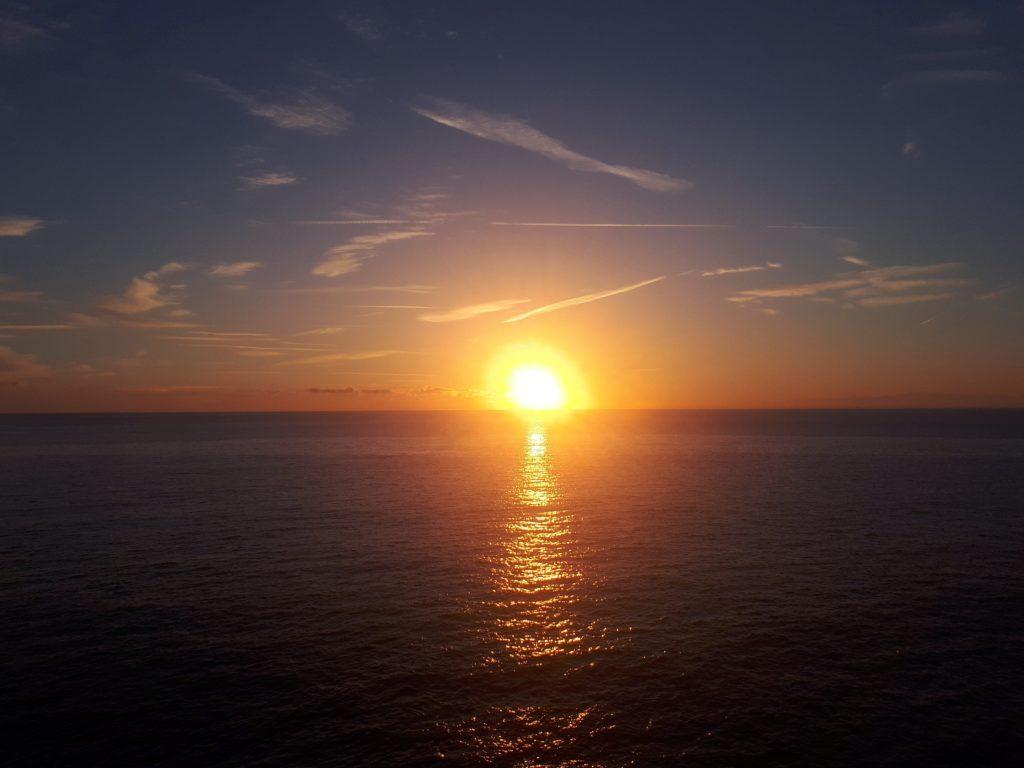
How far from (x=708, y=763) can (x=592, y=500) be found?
65.7m

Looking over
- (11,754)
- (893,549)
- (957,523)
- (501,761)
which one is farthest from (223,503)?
(957,523)

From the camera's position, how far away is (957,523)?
7106 cm

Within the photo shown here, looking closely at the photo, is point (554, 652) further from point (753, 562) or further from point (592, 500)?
point (592, 500)

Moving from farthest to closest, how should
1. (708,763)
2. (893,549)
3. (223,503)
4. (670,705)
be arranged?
(223,503)
(893,549)
(670,705)
(708,763)

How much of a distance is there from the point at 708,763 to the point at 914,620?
22.6 metres

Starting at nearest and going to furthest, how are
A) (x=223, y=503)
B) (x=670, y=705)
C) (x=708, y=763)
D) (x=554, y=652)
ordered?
(x=708, y=763), (x=670, y=705), (x=554, y=652), (x=223, y=503)

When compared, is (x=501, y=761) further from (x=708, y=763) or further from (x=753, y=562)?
(x=753, y=562)

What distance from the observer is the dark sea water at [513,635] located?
92.2 ft

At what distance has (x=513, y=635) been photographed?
129ft

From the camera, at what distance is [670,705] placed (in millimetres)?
30922

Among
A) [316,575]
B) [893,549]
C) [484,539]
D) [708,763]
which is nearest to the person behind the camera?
[708,763]

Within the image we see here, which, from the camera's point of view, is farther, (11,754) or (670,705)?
(670,705)

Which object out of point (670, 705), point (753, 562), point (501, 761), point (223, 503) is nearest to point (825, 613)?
point (753, 562)

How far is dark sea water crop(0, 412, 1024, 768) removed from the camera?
1106 inches
